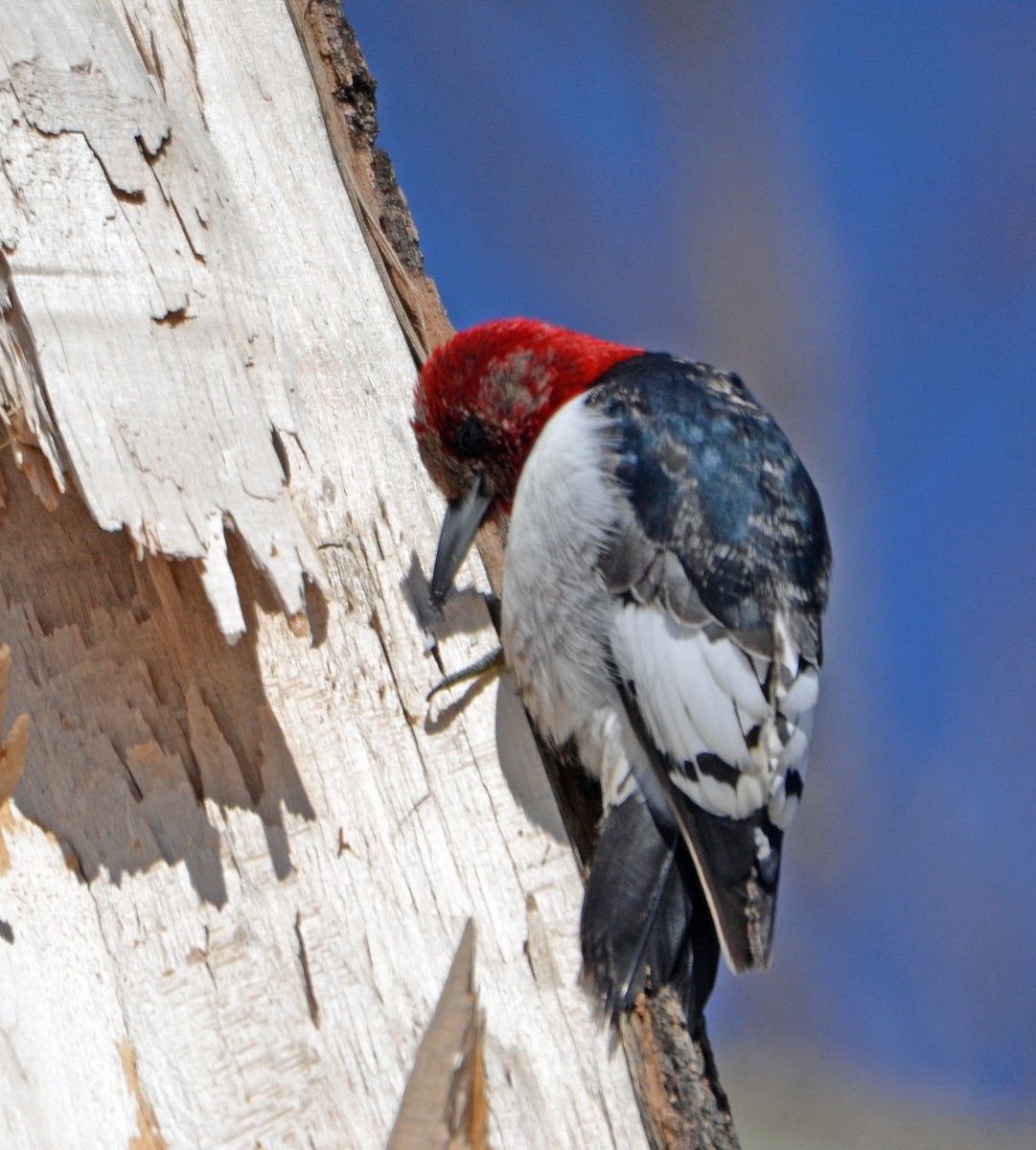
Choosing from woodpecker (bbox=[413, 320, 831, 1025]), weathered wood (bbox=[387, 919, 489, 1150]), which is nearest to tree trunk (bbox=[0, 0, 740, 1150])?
weathered wood (bbox=[387, 919, 489, 1150])

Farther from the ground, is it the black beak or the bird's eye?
the bird's eye

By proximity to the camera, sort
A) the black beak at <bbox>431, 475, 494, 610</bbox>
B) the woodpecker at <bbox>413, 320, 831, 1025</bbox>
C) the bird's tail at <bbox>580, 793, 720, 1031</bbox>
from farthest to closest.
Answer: the black beak at <bbox>431, 475, 494, 610</bbox> < the woodpecker at <bbox>413, 320, 831, 1025</bbox> < the bird's tail at <bbox>580, 793, 720, 1031</bbox>

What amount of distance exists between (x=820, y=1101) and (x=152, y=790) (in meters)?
5.10

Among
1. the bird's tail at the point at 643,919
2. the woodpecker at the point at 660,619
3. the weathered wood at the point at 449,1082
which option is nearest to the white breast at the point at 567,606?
the woodpecker at the point at 660,619

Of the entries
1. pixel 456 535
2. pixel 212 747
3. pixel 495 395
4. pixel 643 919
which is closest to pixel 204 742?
pixel 212 747

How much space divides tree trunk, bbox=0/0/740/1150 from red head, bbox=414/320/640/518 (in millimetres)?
229

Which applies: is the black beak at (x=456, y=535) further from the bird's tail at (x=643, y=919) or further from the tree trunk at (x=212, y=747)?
the bird's tail at (x=643, y=919)

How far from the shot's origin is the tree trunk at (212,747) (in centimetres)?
157

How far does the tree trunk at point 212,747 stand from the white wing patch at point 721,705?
0.72 feet

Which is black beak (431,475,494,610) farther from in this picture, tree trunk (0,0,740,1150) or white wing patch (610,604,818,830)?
white wing patch (610,604,818,830)

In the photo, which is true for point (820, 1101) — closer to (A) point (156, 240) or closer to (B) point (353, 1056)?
(B) point (353, 1056)

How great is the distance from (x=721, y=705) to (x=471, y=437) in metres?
0.68

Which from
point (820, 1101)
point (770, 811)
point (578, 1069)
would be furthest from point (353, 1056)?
point (820, 1101)

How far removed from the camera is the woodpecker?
1.86 m
